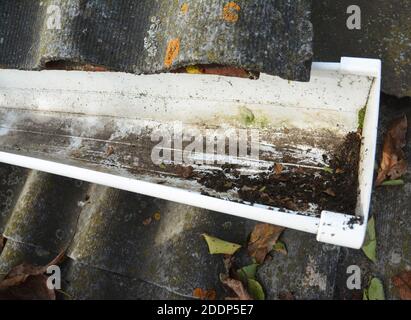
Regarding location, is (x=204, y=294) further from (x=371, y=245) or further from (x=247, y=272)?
(x=371, y=245)

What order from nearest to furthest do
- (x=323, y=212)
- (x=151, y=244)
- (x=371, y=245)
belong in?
(x=323, y=212)
(x=371, y=245)
(x=151, y=244)

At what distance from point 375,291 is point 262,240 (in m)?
0.51

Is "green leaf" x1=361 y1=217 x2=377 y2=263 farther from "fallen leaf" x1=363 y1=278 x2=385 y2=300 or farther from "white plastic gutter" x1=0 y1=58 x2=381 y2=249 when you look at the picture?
"white plastic gutter" x1=0 y1=58 x2=381 y2=249

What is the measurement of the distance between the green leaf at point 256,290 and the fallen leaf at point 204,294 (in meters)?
0.17

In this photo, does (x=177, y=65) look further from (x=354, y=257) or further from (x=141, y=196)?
(x=354, y=257)

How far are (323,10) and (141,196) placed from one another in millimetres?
1300

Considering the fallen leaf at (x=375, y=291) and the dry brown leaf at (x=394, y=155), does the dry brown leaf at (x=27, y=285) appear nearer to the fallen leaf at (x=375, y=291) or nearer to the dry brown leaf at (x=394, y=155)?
the fallen leaf at (x=375, y=291)

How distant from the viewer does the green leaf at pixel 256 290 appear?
1.91 meters

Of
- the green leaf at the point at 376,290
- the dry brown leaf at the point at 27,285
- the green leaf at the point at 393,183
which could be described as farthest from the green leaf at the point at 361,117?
the dry brown leaf at the point at 27,285

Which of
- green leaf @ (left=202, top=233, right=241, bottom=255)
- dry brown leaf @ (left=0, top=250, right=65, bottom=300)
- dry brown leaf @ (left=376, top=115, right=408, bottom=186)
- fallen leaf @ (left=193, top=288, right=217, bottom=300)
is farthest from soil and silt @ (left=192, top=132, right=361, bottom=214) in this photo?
dry brown leaf @ (left=0, top=250, right=65, bottom=300)

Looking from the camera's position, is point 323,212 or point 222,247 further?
point 222,247

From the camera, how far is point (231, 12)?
164cm

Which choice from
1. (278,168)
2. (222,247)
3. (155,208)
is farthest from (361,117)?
(155,208)

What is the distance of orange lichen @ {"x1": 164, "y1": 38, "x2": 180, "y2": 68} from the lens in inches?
67.3
